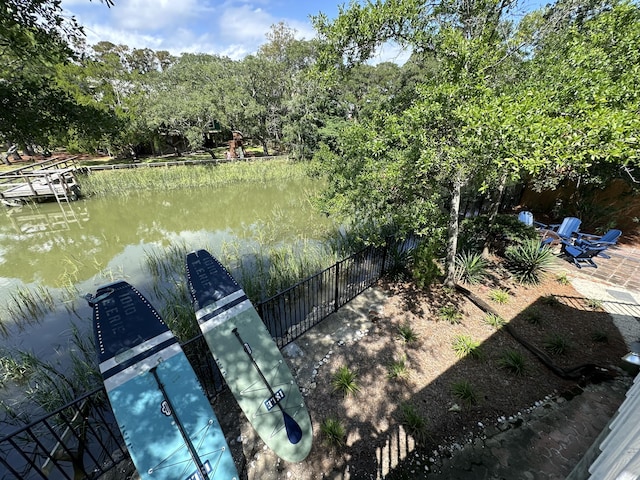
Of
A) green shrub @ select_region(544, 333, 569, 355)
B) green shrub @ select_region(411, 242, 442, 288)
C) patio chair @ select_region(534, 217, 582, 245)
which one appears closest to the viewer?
green shrub @ select_region(544, 333, 569, 355)

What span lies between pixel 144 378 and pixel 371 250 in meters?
5.77

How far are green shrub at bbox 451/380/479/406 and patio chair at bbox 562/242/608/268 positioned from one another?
5832mm

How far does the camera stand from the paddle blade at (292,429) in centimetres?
337

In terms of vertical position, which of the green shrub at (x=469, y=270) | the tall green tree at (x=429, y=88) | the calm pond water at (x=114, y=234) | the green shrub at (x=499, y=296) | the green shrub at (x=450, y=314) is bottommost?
the calm pond water at (x=114, y=234)

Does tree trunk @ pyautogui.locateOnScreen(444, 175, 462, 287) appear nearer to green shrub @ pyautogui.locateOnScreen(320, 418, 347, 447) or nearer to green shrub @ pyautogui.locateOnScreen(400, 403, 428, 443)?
green shrub @ pyautogui.locateOnScreen(400, 403, 428, 443)

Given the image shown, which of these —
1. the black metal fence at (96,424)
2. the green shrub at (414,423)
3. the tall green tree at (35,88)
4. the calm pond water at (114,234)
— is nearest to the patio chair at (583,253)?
the black metal fence at (96,424)

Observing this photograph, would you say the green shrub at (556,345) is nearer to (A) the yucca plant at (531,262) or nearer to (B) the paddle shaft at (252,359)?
(A) the yucca plant at (531,262)

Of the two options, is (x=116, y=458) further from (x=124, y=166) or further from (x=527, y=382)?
(x=124, y=166)

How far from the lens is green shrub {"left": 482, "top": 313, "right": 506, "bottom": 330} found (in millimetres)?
5043

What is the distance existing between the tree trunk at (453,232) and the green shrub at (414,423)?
Answer: 334 cm

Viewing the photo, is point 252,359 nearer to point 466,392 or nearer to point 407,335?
point 407,335

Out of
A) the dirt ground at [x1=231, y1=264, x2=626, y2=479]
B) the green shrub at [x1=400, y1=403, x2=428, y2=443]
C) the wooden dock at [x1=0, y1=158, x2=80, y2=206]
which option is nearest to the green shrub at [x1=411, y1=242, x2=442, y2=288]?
the dirt ground at [x1=231, y1=264, x2=626, y2=479]

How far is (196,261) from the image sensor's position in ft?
19.5

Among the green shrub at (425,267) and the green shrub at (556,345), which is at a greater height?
the green shrub at (425,267)
